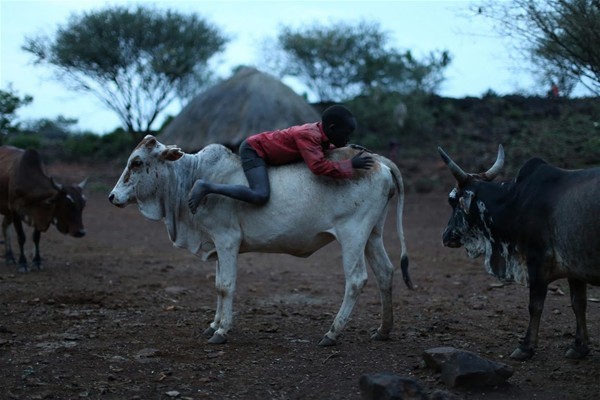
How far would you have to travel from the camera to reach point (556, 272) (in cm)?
504

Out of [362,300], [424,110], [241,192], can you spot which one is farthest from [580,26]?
[424,110]

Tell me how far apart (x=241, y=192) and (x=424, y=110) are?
19.1 metres

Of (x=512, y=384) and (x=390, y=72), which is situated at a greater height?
(x=390, y=72)

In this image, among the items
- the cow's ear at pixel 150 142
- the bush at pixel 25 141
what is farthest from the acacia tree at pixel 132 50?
the cow's ear at pixel 150 142

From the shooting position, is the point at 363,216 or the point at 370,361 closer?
the point at 370,361

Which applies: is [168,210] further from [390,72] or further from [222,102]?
[390,72]

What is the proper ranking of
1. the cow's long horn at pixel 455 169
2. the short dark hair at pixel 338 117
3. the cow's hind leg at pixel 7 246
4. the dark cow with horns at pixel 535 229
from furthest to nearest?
the cow's hind leg at pixel 7 246 → the short dark hair at pixel 338 117 → the cow's long horn at pixel 455 169 → the dark cow with horns at pixel 535 229

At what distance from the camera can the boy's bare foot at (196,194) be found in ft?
18.5

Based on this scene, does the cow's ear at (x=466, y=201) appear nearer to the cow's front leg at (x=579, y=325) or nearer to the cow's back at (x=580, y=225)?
the cow's back at (x=580, y=225)

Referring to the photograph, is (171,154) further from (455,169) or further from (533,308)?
(533,308)

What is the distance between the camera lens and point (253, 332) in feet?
20.7

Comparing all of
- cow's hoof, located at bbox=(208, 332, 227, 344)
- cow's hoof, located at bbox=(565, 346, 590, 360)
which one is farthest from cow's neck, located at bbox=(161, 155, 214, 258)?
cow's hoof, located at bbox=(565, 346, 590, 360)

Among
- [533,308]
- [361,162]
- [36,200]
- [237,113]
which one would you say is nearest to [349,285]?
[361,162]

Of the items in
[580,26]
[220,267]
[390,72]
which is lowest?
[220,267]
